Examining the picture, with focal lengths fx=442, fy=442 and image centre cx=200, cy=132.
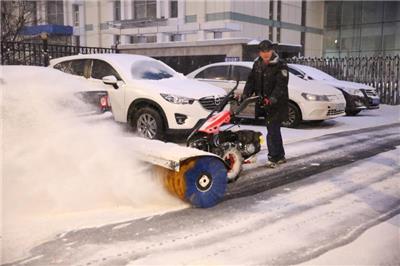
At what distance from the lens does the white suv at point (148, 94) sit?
777cm

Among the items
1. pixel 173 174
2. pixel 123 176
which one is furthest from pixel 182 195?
pixel 123 176

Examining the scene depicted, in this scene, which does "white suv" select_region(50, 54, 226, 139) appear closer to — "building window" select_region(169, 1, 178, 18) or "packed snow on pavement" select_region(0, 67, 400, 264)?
"packed snow on pavement" select_region(0, 67, 400, 264)

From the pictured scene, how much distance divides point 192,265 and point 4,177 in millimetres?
2135

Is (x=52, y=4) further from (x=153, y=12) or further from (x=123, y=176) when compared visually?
(x=123, y=176)

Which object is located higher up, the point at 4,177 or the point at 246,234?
the point at 4,177

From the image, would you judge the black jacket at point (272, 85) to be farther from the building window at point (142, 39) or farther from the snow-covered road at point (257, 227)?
the building window at point (142, 39)

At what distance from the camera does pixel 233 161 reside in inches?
214

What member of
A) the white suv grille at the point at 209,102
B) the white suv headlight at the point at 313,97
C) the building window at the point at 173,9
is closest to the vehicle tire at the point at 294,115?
the white suv headlight at the point at 313,97

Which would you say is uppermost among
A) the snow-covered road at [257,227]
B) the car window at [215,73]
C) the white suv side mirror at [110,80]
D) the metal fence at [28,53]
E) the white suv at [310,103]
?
the metal fence at [28,53]

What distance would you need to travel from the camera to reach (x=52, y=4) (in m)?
41.4

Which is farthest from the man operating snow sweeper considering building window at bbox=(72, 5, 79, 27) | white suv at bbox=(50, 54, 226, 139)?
building window at bbox=(72, 5, 79, 27)

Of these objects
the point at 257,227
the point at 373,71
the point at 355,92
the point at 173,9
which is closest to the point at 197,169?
the point at 257,227

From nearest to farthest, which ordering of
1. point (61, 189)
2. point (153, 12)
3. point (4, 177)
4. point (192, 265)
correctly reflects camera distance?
point (192, 265) → point (4, 177) → point (61, 189) → point (153, 12)

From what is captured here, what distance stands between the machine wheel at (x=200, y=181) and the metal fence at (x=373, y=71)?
13.5 meters
